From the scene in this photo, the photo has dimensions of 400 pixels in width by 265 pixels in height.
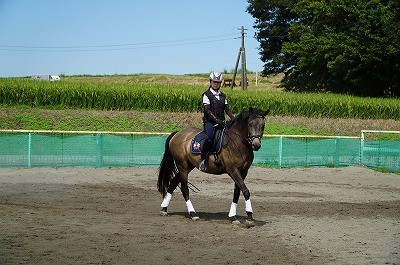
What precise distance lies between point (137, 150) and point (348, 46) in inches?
1230

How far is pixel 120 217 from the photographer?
12648 millimetres

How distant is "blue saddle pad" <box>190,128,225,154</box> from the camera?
506 inches

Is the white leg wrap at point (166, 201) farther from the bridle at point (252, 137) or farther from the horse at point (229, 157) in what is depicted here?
the bridle at point (252, 137)

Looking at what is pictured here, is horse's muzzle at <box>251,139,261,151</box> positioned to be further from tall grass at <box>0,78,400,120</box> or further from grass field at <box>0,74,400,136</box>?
tall grass at <box>0,78,400,120</box>

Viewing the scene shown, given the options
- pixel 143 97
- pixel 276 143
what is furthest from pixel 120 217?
pixel 143 97

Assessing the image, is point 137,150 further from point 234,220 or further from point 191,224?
point 191,224

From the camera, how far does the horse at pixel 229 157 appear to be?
12.3 m

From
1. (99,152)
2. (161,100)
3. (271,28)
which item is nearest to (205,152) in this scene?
(99,152)

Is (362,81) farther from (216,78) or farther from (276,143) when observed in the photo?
(216,78)

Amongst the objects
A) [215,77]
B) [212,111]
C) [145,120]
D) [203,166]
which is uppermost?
[215,77]

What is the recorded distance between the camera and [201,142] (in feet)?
42.9

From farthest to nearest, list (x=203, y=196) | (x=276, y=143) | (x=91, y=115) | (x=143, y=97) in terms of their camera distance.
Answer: (x=143, y=97), (x=91, y=115), (x=276, y=143), (x=203, y=196)

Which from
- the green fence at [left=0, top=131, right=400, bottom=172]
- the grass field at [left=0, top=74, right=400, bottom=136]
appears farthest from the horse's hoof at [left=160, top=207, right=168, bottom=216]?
the grass field at [left=0, top=74, right=400, bottom=136]

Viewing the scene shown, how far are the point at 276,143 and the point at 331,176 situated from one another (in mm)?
3261
